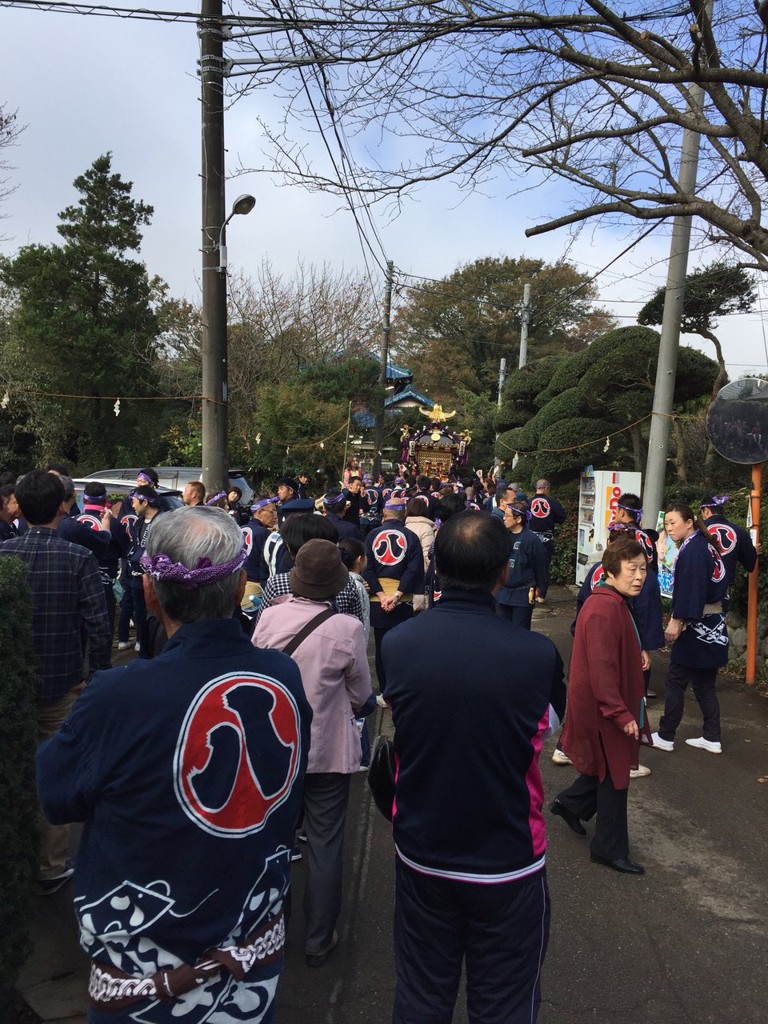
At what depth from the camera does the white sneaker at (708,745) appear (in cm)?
559

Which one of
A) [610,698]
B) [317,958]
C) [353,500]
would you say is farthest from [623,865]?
[353,500]

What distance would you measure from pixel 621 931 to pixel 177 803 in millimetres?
2743

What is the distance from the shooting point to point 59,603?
11.7ft

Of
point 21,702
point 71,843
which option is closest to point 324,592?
point 21,702

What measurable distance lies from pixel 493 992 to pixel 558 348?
4013 centimetres

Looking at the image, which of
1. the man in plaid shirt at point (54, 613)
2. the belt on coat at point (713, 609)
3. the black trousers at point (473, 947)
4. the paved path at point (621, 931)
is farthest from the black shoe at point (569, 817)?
the man in plaid shirt at point (54, 613)

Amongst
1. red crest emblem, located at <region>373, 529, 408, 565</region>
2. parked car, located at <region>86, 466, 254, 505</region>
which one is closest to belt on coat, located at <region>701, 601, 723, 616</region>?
red crest emblem, located at <region>373, 529, 408, 565</region>

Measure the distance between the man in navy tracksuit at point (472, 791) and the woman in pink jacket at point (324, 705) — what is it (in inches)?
39.5

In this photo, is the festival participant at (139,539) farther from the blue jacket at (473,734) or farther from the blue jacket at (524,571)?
the blue jacket at (473,734)

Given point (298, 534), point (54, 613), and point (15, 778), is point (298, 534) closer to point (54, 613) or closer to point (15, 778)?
point (54, 613)

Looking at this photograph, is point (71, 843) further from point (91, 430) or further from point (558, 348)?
point (558, 348)

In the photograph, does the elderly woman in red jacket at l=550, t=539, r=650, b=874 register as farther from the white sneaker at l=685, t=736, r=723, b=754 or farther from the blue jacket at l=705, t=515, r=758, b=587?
the blue jacket at l=705, t=515, r=758, b=587

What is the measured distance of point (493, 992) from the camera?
6.62 ft

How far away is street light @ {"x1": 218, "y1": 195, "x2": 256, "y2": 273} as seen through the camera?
7.80 m
